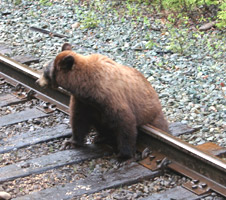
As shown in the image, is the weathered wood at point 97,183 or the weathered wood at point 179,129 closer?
the weathered wood at point 97,183

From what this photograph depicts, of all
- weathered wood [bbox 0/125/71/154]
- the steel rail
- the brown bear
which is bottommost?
weathered wood [bbox 0/125/71/154]

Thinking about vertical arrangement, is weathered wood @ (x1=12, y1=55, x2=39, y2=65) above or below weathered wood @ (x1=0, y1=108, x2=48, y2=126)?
above

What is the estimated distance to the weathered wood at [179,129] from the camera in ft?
20.4

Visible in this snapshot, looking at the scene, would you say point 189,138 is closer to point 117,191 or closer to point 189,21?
point 117,191

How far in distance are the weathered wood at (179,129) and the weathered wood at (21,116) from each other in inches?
60.9

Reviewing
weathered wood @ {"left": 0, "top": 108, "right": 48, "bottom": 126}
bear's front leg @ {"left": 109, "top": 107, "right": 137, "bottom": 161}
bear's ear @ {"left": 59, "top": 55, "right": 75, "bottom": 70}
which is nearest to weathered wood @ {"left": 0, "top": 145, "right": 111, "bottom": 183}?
bear's front leg @ {"left": 109, "top": 107, "right": 137, "bottom": 161}

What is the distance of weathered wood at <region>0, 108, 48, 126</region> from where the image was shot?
6461 mm

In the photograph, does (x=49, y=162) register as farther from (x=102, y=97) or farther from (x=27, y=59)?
(x=27, y=59)

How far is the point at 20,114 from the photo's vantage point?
21.8 feet

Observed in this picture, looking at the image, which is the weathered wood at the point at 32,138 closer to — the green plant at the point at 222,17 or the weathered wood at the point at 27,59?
the weathered wood at the point at 27,59

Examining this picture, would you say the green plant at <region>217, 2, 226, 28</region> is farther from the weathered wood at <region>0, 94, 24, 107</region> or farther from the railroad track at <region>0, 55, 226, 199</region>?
the weathered wood at <region>0, 94, 24, 107</region>

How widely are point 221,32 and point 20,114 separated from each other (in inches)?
183

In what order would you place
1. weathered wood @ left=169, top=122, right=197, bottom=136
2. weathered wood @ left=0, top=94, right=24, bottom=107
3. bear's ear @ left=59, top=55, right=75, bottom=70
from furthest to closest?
weathered wood @ left=0, top=94, right=24, bottom=107, weathered wood @ left=169, top=122, right=197, bottom=136, bear's ear @ left=59, top=55, right=75, bottom=70

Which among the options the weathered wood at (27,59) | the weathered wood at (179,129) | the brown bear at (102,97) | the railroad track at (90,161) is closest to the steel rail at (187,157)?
the railroad track at (90,161)
